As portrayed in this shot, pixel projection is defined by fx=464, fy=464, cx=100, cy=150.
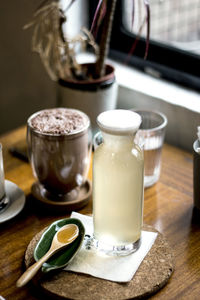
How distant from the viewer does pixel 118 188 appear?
0.77 m

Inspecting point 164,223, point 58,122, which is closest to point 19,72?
point 58,122

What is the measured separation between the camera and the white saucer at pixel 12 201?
945 millimetres

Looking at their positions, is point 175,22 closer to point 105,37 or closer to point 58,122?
point 105,37

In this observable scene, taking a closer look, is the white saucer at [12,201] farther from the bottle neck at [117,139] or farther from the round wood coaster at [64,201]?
the bottle neck at [117,139]

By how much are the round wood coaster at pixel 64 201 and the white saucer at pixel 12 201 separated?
0.03 metres

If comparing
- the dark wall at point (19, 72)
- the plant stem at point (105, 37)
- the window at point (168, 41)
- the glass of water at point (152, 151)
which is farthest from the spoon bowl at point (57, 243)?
the dark wall at point (19, 72)

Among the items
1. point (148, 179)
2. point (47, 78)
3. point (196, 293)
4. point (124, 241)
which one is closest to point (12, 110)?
point (47, 78)

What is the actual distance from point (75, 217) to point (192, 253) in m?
0.24

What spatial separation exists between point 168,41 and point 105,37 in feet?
1.24

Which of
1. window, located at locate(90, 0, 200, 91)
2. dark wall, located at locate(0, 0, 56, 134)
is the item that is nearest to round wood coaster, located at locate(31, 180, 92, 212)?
window, located at locate(90, 0, 200, 91)

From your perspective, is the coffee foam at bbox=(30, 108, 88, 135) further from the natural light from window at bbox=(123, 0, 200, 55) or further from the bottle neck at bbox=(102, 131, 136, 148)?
the natural light from window at bbox=(123, 0, 200, 55)

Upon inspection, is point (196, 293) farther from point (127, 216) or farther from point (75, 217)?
point (75, 217)

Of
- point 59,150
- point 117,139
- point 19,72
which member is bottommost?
point 19,72

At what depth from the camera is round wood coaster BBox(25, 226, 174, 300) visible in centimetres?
74
